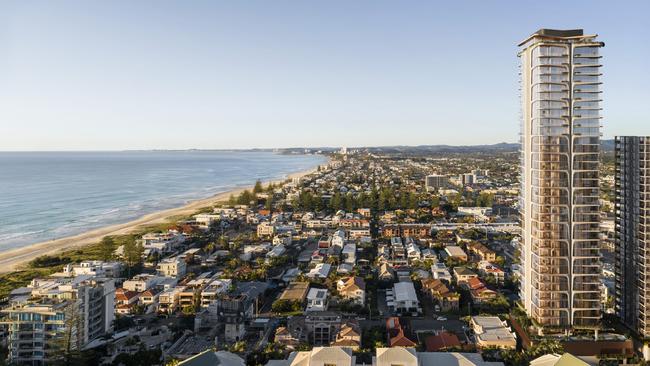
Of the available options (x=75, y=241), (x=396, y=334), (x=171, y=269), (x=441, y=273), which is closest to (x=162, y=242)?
(x=171, y=269)

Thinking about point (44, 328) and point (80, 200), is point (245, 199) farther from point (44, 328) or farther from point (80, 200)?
point (44, 328)

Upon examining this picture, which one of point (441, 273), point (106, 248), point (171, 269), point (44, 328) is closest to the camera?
point (44, 328)

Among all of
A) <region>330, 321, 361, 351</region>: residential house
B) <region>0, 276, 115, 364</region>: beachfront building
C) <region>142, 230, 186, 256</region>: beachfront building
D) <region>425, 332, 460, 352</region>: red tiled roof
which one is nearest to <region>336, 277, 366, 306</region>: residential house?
<region>330, 321, 361, 351</region>: residential house

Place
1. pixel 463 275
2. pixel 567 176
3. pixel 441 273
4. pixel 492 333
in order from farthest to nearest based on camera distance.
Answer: pixel 441 273 < pixel 463 275 < pixel 492 333 < pixel 567 176

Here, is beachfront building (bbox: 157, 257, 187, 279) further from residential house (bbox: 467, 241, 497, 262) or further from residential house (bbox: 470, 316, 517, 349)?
residential house (bbox: 467, 241, 497, 262)

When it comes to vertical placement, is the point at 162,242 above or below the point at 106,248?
above

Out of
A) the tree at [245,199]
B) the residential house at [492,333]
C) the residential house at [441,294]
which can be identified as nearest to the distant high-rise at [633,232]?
the residential house at [492,333]

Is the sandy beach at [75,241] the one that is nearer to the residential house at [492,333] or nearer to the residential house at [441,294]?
the residential house at [441,294]
